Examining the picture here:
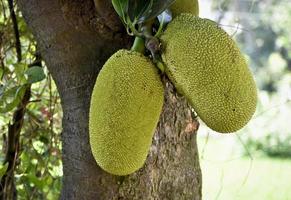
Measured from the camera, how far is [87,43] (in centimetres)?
88

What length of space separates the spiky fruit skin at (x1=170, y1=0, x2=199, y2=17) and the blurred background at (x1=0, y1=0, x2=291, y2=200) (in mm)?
315

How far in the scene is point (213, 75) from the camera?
2.32 feet

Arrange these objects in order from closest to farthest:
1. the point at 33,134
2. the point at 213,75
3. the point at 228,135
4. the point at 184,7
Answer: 1. the point at 213,75
2. the point at 184,7
3. the point at 33,134
4. the point at 228,135

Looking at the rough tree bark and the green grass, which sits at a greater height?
the rough tree bark

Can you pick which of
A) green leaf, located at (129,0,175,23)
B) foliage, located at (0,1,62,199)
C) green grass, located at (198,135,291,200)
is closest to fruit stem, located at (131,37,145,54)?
green leaf, located at (129,0,175,23)

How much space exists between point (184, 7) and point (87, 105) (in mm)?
204

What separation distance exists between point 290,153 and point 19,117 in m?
5.01

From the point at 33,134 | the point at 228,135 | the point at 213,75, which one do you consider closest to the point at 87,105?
the point at 213,75

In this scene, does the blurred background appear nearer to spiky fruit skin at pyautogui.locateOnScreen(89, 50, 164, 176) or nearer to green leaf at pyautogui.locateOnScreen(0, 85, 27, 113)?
green leaf at pyautogui.locateOnScreen(0, 85, 27, 113)

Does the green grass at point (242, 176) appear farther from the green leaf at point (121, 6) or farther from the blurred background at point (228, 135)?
the green leaf at point (121, 6)

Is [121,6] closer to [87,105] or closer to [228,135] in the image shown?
[87,105]

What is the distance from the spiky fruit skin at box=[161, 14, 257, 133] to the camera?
27.6 inches

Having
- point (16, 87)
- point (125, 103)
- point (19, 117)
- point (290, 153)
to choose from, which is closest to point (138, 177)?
point (125, 103)

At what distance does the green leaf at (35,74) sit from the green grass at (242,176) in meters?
2.41
